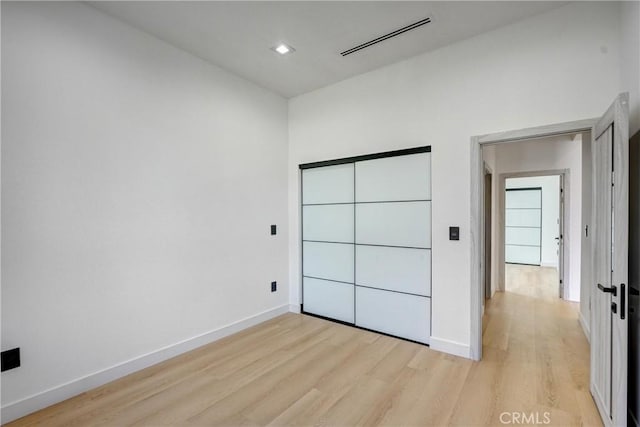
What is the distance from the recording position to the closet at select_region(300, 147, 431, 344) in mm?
3225

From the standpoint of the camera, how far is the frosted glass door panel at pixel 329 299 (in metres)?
3.83

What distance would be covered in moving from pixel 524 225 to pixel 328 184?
24.2 feet

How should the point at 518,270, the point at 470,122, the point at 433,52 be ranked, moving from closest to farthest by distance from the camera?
1. the point at 470,122
2. the point at 433,52
3. the point at 518,270

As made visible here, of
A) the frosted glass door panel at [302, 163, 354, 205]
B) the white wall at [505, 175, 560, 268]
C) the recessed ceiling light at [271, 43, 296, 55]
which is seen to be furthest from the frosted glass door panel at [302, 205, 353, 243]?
the white wall at [505, 175, 560, 268]

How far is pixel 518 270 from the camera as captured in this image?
24.9ft

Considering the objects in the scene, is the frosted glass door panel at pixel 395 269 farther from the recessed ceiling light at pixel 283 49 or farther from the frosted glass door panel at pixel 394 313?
the recessed ceiling light at pixel 283 49

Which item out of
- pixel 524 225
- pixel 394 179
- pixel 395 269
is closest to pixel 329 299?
pixel 395 269

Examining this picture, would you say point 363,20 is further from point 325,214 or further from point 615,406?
point 615,406

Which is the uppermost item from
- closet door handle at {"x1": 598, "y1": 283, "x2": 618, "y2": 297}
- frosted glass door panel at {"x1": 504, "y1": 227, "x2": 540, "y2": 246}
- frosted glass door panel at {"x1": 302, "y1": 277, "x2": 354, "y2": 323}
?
closet door handle at {"x1": 598, "y1": 283, "x2": 618, "y2": 297}

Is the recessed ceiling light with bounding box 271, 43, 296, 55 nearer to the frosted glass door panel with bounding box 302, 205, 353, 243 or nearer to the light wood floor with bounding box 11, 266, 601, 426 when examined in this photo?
the frosted glass door panel with bounding box 302, 205, 353, 243

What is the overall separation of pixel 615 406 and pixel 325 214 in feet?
9.98

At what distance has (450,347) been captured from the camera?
9.80 feet

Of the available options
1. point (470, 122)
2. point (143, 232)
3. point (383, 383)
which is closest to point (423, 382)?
point (383, 383)

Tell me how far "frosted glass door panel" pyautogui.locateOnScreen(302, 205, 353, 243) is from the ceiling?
1.73 meters
